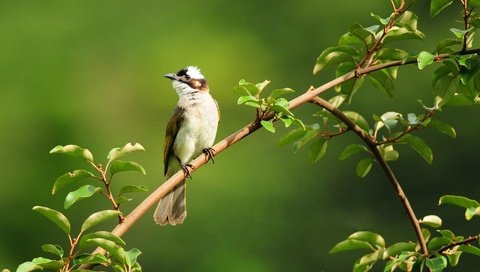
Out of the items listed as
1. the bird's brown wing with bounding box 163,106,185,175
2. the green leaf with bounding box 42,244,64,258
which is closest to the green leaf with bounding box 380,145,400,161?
the green leaf with bounding box 42,244,64,258

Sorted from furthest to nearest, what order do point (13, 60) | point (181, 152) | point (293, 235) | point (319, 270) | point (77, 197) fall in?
point (13, 60)
point (293, 235)
point (319, 270)
point (181, 152)
point (77, 197)

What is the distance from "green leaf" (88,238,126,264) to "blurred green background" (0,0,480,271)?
33.2ft

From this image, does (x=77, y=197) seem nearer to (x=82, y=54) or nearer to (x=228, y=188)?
(x=228, y=188)

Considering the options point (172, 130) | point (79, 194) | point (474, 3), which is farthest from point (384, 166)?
point (172, 130)

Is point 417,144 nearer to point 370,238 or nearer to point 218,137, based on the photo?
point 370,238

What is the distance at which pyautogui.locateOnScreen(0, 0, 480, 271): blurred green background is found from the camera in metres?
13.6

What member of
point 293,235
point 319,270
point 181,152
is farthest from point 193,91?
point 293,235

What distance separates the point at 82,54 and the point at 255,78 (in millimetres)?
2574

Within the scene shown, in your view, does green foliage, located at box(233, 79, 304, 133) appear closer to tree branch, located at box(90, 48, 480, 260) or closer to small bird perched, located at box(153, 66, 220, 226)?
tree branch, located at box(90, 48, 480, 260)

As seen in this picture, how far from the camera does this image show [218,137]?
13.5 m

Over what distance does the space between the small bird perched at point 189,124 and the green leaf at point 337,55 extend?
1607 mm

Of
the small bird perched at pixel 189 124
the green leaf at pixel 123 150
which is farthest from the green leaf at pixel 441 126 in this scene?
the small bird perched at pixel 189 124

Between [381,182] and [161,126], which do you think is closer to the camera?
[381,182]

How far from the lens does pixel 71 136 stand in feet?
47.0
